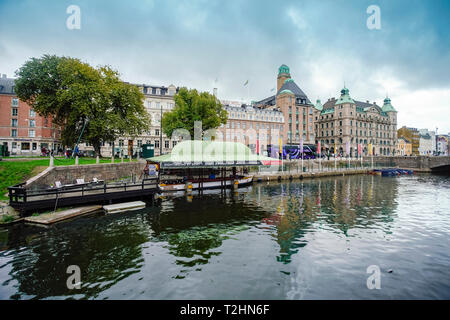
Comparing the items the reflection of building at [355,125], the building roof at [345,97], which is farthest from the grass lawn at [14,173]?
the building roof at [345,97]

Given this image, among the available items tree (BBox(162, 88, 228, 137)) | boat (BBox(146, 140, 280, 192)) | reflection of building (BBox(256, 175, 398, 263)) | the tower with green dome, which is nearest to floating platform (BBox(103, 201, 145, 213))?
boat (BBox(146, 140, 280, 192))

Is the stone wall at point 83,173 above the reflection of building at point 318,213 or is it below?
above

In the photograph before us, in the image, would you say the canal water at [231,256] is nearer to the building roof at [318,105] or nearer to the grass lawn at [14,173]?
the grass lawn at [14,173]

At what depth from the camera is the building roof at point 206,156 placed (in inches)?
1225

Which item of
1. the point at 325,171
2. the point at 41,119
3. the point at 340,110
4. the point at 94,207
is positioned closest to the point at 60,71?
the point at 94,207

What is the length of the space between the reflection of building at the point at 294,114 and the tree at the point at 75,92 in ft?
237

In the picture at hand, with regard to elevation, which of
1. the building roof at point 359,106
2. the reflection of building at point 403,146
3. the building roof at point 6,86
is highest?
the building roof at point 359,106

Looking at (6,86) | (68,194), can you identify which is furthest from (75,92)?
(6,86)

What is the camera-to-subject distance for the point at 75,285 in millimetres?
9477

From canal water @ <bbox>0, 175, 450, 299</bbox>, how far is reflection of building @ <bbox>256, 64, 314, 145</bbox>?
249 ft

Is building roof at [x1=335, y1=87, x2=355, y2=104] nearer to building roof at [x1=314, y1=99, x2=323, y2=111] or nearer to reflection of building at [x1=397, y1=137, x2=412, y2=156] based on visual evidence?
building roof at [x1=314, y1=99, x2=323, y2=111]

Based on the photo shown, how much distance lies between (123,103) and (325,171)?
4855cm

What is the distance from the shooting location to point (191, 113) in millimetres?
48250
